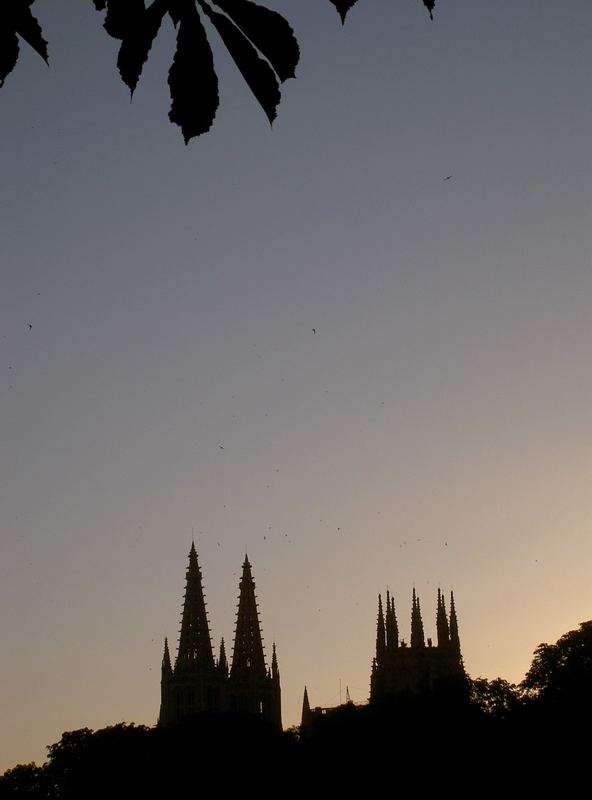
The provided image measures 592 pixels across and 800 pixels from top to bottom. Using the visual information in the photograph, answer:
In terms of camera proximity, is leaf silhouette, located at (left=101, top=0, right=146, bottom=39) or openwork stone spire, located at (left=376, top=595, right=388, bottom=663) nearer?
leaf silhouette, located at (left=101, top=0, right=146, bottom=39)

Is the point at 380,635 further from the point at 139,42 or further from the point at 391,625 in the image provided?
the point at 139,42

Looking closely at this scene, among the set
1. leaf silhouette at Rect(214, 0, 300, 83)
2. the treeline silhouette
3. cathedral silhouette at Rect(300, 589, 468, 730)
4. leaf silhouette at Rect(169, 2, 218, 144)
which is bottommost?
leaf silhouette at Rect(169, 2, 218, 144)

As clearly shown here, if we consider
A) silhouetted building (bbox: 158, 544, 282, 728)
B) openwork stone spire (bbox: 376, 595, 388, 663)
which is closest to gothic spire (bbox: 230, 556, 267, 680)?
silhouetted building (bbox: 158, 544, 282, 728)

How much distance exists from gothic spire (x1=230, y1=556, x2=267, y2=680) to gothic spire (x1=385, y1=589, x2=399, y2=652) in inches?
632

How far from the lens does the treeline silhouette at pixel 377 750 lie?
77.8 m

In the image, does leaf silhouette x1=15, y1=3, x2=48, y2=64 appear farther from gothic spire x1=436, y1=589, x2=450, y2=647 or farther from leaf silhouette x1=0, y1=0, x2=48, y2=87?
gothic spire x1=436, y1=589, x2=450, y2=647

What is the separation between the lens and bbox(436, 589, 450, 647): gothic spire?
144250 mm

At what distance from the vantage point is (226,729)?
4469 inches

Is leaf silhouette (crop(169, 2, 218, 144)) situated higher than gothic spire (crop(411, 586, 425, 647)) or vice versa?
gothic spire (crop(411, 586, 425, 647))

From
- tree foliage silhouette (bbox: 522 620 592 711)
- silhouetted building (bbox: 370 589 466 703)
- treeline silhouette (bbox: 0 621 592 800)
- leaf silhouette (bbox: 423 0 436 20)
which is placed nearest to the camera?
leaf silhouette (bbox: 423 0 436 20)

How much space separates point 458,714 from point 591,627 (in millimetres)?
23133

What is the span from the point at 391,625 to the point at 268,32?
464 ft

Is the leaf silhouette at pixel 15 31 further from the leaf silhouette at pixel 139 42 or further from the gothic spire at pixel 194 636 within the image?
the gothic spire at pixel 194 636

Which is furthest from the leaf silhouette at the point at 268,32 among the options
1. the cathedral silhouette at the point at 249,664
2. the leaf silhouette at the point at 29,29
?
the cathedral silhouette at the point at 249,664
